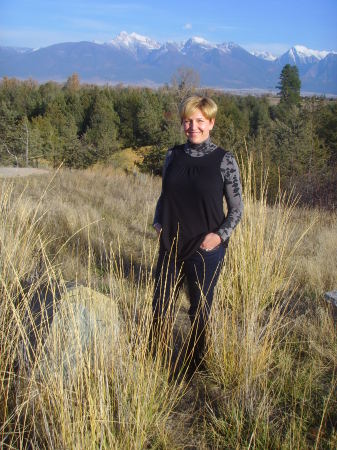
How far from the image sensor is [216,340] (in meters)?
1.79

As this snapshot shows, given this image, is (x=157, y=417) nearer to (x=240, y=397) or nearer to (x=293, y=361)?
(x=240, y=397)

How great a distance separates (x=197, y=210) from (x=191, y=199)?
0.19 feet

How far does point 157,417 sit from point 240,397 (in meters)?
0.39

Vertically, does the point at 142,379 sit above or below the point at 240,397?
above

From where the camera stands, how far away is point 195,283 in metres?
1.80

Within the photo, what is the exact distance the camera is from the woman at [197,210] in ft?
5.65

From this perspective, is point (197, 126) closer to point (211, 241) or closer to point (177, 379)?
point (211, 241)

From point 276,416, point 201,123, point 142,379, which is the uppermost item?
point 201,123

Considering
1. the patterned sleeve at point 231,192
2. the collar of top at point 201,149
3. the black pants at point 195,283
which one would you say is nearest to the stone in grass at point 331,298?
the black pants at point 195,283

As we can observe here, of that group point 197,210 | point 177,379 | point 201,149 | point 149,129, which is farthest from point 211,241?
point 149,129

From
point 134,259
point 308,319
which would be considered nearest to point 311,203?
point 134,259

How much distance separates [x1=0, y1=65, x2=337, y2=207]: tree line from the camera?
14805mm

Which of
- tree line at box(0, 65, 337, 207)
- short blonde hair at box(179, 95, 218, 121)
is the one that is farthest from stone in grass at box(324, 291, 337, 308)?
tree line at box(0, 65, 337, 207)

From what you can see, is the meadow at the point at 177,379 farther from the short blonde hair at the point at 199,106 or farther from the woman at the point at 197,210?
the short blonde hair at the point at 199,106
